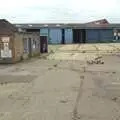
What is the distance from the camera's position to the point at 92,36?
96000 millimetres

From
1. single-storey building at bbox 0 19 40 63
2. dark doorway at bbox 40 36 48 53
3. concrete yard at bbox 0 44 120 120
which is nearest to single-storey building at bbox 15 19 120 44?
dark doorway at bbox 40 36 48 53

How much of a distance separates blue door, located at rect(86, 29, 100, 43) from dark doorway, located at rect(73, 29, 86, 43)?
→ 3.48 feet

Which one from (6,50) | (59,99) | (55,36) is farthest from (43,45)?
(55,36)

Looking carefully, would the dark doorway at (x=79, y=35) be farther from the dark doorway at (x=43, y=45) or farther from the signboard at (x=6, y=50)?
the signboard at (x=6, y=50)

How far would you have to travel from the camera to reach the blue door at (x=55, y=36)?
308 ft

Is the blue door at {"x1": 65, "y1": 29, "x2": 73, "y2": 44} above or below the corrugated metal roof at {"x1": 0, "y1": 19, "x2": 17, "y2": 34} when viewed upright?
below

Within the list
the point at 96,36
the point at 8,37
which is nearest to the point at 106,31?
the point at 96,36

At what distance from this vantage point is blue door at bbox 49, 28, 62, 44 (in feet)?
308

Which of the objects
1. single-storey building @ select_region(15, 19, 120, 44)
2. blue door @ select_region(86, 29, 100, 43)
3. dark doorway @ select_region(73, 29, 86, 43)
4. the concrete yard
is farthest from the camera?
dark doorway @ select_region(73, 29, 86, 43)

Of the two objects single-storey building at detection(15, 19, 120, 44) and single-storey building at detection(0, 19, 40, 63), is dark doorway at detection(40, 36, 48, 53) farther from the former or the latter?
single-storey building at detection(15, 19, 120, 44)

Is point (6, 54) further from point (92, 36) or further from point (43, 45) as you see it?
point (92, 36)

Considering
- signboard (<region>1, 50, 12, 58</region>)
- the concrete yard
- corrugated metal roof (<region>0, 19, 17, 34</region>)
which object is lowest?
the concrete yard

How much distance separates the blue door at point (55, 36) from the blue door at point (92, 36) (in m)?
6.60

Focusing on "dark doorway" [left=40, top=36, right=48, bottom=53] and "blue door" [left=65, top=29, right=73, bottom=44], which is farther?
"blue door" [left=65, top=29, right=73, bottom=44]
